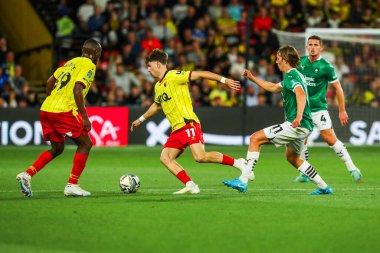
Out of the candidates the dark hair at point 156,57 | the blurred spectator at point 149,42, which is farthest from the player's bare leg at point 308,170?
the blurred spectator at point 149,42

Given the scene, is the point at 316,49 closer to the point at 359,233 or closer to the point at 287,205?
the point at 287,205

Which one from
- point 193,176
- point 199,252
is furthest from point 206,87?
point 199,252

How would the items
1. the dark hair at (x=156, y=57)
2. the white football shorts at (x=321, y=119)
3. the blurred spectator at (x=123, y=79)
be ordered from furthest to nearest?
the blurred spectator at (x=123, y=79) → the white football shorts at (x=321, y=119) → the dark hair at (x=156, y=57)

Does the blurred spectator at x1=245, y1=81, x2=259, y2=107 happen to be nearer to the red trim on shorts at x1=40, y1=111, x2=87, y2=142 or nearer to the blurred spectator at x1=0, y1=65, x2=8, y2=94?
the blurred spectator at x1=0, y1=65, x2=8, y2=94

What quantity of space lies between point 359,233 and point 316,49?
5476 millimetres

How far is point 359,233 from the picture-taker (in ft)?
26.6

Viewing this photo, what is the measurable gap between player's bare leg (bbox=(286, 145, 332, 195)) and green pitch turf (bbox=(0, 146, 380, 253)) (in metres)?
0.20

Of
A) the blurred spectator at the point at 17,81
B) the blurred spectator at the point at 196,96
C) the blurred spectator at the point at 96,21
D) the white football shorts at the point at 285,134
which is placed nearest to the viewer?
the white football shorts at the point at 285,134

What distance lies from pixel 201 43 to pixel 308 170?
14.0m

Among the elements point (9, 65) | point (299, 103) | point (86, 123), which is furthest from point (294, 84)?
point (9, 65)

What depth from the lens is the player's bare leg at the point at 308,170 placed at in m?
11.0

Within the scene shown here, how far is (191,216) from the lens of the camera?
29.9 feet

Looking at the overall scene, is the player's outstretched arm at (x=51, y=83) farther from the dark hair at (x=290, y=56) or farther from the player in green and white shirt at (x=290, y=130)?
the dark hair at (x=290, y=56)

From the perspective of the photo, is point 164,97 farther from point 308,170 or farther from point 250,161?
point 308,170
